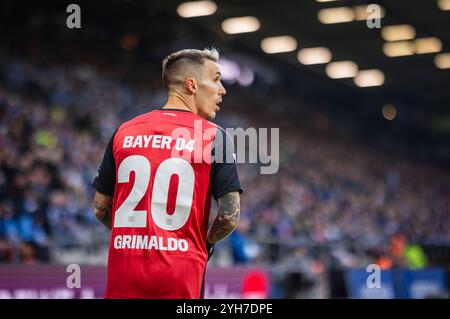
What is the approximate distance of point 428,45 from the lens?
80.8 ft

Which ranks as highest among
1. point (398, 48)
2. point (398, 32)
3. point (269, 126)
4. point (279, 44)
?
point (279, 44)

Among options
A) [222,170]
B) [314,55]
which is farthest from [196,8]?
[222,170]

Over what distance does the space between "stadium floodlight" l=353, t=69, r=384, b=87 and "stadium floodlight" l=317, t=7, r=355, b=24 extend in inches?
288

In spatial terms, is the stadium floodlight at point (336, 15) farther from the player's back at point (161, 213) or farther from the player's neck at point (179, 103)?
the player's back at point (161, 213)

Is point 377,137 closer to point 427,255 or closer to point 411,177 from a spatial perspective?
point 411,177

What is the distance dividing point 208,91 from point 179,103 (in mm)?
161

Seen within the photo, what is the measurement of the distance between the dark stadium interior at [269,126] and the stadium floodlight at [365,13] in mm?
202

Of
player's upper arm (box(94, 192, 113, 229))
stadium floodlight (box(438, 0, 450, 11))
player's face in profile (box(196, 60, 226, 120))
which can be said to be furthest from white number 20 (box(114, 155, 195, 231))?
stadium floodlight (box(438, 0, 450, 11))

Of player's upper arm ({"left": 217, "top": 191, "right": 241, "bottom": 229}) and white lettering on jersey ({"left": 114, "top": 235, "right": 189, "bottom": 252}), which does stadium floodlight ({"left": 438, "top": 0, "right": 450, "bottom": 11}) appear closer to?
player's upper arm ({"left": 217, "top": 191, "right": 241, "bottom": 229})

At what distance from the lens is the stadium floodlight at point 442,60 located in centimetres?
2609

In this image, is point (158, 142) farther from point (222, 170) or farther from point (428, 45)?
point (428, 45)

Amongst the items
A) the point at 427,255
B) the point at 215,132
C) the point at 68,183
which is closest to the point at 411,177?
the point at 427,255

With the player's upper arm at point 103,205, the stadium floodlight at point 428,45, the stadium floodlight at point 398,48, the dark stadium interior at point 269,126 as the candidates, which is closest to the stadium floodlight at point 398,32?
the dark stadium interior at point 269,126

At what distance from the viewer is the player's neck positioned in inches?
165
